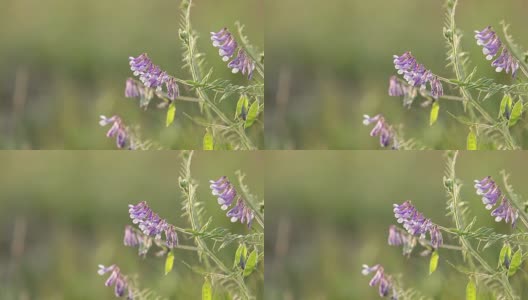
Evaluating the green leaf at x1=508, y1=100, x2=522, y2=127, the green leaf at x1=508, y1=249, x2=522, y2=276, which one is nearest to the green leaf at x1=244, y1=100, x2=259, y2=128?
the green leaf at x1=508, y1=100, x2=522, y2=127

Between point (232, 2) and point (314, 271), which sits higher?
point (232, 2)

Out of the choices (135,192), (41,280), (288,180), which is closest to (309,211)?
(288,180)

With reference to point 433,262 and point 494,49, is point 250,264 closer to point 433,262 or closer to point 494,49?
point 433,262

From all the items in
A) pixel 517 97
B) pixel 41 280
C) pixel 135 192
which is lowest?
pixel 41 280

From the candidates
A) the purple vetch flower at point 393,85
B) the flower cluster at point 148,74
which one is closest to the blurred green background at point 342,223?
the purple vetch flower at point 393,85

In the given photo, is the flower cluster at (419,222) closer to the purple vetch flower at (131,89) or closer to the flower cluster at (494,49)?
the flower cluster at (494,49)

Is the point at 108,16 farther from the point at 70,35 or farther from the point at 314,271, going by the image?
the point at 314,271

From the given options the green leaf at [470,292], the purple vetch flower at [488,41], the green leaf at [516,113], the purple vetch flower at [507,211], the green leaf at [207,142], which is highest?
the purple vetch flower at [488,41]
